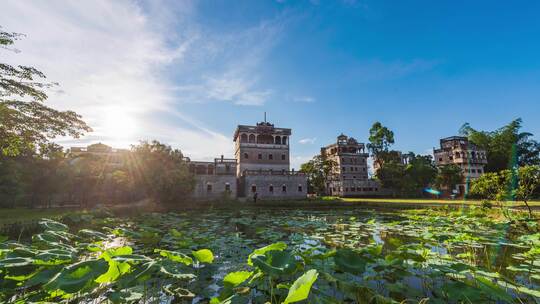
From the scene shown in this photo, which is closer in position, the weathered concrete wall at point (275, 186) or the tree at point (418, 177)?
the weathered concrete wall at point (275, 186)

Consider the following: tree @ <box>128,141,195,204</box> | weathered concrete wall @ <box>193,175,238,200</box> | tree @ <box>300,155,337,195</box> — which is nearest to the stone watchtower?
weathered concrete wall @ <box>193,175,238,200</box>

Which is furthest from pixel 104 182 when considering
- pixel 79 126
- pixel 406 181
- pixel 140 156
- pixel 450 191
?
pixel 450 191

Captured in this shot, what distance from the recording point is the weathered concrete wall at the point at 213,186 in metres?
28.7

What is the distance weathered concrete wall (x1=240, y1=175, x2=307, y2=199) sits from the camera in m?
29.8

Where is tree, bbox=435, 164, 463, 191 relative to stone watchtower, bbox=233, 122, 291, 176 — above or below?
below

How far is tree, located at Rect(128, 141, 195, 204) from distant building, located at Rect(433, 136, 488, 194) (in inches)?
1687

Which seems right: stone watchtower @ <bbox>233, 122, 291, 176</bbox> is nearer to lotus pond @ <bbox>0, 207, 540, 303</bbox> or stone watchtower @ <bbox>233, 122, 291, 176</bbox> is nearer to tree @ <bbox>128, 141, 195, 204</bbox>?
tree @ <bbox>128, 141, 195, 204</bbox>

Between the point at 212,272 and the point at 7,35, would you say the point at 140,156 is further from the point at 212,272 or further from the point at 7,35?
the point at 212,272

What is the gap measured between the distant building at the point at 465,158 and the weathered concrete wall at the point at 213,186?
36.9 metres

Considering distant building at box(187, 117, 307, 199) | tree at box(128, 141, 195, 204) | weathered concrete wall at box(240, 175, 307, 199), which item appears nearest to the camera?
tree at box(128, 141, 195, 204)

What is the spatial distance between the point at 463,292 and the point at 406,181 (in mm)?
37918

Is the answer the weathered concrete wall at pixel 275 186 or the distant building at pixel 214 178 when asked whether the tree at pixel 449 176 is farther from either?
the distant building at pixel 214 178

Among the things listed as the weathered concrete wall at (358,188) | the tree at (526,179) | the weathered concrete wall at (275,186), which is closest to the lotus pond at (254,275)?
the tree at (526,179)

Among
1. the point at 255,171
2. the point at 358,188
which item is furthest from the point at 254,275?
the point at 358,188
